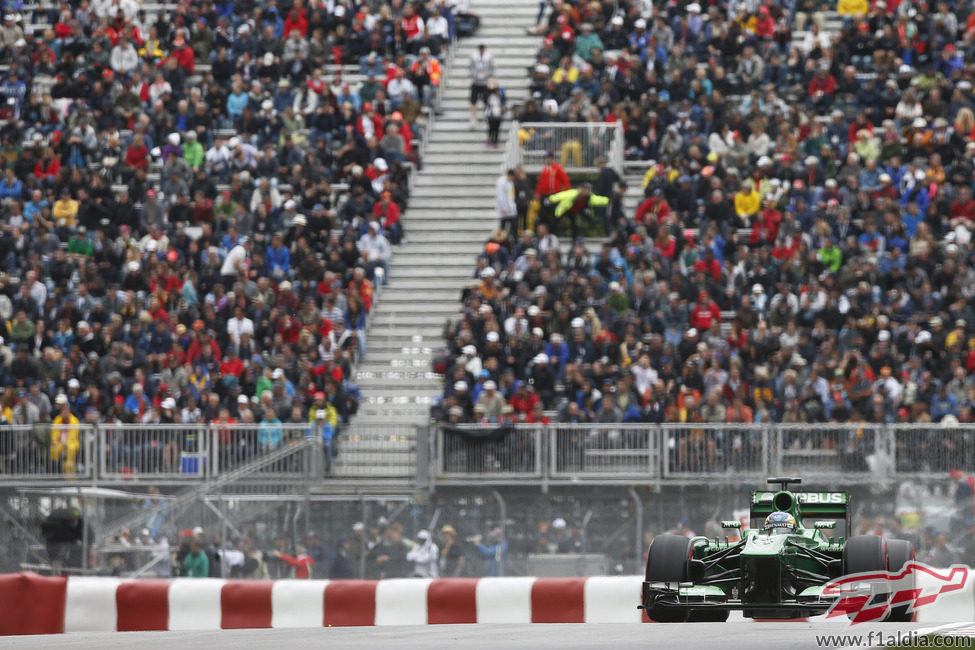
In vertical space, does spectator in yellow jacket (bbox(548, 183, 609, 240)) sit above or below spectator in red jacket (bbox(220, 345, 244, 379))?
above

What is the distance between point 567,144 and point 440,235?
2.71 m

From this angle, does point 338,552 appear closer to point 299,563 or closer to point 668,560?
point 299,563

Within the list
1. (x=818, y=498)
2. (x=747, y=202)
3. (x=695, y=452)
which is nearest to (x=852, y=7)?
(x=747, y=202)

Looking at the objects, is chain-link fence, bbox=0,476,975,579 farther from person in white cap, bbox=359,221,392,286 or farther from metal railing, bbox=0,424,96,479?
person in white cap, bbox=359,221,392,286

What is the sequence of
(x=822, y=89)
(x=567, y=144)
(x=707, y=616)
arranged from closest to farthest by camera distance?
(x=707, y=616) → (x=567, y=144) → (x=822, y=89)

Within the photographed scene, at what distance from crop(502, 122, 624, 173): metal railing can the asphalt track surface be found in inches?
726

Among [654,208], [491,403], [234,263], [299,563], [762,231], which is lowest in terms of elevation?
[299,563]

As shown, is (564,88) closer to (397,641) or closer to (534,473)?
(534,473)

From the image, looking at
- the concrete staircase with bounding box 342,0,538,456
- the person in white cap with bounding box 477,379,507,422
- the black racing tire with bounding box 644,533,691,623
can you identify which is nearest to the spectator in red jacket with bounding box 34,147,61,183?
the concrete staircase with bounding box 342,0,538,456

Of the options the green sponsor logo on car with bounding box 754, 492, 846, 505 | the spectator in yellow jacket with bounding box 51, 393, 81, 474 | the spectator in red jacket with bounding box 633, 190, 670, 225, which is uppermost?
the spectator in red jacket with bounding box 633, 190, 670, 225

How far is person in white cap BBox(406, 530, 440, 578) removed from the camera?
69.5ft

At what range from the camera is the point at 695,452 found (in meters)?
23.0

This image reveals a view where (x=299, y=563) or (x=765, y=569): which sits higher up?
(x=765, y=569)

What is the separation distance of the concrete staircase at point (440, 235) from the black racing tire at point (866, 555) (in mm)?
13473
